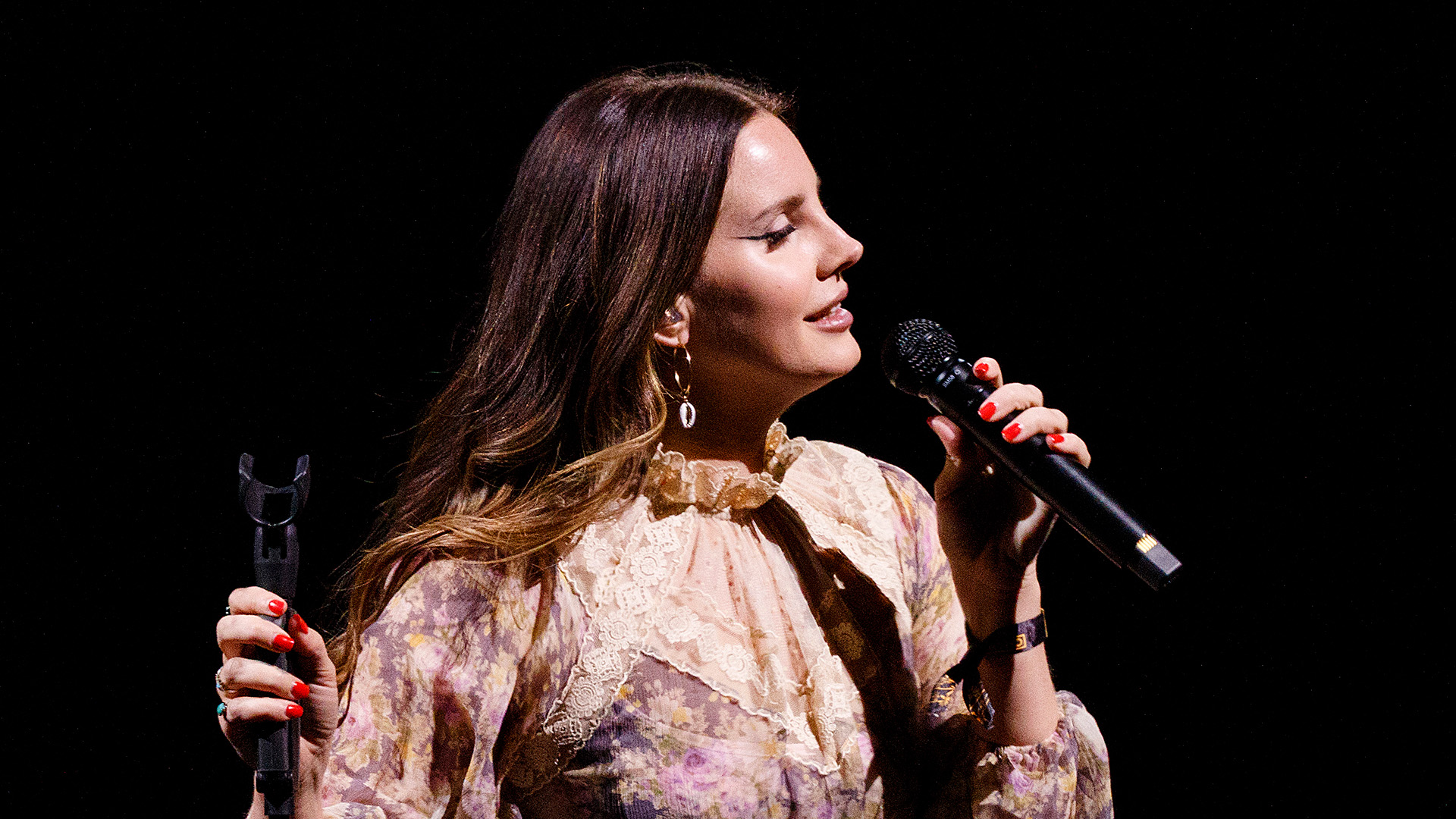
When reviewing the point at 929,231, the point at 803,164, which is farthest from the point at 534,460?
the point at 929,231

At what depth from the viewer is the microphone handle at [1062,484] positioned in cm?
110

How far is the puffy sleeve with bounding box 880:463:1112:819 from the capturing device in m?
1.39

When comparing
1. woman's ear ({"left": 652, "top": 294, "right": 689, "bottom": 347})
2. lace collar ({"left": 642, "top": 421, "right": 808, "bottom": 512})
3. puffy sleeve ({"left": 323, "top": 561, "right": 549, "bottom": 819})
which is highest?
woman's ear ({"left": 652, "top": 294, "right": 689, "bottom": 347})

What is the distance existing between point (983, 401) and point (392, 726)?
77cm

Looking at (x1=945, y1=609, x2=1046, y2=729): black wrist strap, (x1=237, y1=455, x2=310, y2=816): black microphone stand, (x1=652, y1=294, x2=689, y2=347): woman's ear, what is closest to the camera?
(x1=237, y1=455, x2=310, y2=816): black microphone stand

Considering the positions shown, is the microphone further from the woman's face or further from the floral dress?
the floral dress

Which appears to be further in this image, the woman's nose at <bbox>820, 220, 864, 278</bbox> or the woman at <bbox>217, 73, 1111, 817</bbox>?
the woman's nose at <bbox>820, 220, 864, 278</bbox>

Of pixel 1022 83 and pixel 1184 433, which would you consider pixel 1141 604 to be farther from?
pixel 1022 83

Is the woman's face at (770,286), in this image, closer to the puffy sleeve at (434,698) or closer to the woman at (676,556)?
the woman at (676,556)

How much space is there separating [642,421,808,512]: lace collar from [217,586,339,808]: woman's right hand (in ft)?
1.61

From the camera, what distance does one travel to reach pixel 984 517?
144 centimetres

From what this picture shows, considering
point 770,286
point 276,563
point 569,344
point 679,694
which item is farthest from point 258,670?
point 770,286

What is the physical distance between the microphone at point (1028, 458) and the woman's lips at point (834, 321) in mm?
113

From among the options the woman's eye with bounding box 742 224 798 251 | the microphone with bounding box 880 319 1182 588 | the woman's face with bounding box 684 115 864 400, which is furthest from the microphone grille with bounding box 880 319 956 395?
the woman's eye with bounding box 742 224 798 251
